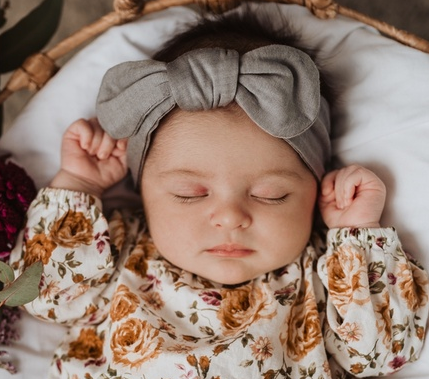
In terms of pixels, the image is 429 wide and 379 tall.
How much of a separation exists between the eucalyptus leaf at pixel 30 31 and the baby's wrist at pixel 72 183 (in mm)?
299

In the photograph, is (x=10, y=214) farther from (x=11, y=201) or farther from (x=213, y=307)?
(x=213, y=307)

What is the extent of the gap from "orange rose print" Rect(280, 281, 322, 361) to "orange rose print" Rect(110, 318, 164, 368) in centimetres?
24

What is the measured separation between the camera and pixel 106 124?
1284 millimetres

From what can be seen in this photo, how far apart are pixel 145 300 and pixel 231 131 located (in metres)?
0.38

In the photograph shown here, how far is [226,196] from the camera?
1184 millimetres

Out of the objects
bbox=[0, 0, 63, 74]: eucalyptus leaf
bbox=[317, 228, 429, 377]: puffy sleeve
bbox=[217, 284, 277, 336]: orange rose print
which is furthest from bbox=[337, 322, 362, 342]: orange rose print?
bbox=[0, 0, 63, 74]: eucalyptus leaf

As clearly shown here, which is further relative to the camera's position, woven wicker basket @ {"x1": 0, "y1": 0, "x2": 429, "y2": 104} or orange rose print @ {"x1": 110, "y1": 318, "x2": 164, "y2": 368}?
woven wicker basket @ {"x1": 0, "y1": 0, "x2": 429, "y2": 104}

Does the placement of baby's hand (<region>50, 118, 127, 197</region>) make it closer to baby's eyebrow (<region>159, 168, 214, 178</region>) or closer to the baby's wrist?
the baby's wrist

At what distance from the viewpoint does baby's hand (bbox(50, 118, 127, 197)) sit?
4.44 feet

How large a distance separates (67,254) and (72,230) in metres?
0.05

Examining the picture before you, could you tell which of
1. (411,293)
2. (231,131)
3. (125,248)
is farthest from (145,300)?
(411,293)

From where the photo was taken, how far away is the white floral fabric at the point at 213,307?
118cm

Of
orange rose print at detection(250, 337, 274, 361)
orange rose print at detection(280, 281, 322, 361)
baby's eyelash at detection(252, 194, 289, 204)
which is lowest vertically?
orange rose print at detection(280, 281, 322, 361)

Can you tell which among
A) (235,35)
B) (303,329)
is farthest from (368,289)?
(235,35)
